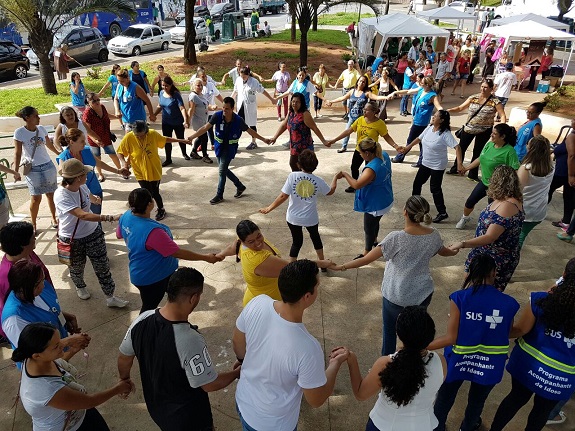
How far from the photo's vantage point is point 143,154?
240 inches

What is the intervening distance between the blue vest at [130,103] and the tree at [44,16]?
21.6 feet

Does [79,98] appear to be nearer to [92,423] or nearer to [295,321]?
[92,423]

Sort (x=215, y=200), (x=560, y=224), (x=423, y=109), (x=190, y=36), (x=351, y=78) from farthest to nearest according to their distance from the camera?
1. (x=190, y=36)
2. (x=351, y=78)
3. (x=423, y=109)
4. (x=215, y=200)
5. (x=560, y=224)

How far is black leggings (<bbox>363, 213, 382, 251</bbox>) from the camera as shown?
5266mm

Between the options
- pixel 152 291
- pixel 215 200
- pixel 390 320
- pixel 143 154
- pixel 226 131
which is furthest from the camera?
pixel 215 200

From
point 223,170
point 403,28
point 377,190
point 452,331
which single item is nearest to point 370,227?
point 377,190

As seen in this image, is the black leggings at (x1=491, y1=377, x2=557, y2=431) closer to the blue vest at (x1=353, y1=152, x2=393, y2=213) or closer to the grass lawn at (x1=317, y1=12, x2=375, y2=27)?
the blue vest at (x1=353, y1=152, x2=393, y2=213)

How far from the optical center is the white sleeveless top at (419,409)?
228 cm

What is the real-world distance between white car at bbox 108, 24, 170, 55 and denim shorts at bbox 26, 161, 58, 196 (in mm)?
18794

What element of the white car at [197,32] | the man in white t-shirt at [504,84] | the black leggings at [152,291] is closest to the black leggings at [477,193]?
the black leggings at [152,291]

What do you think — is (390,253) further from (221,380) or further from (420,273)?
(221,380)

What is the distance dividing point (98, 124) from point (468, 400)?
23.6 feet

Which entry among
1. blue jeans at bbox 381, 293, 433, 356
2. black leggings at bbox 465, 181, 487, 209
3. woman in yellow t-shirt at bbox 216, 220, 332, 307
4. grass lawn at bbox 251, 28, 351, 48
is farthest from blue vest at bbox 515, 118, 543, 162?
grass lawn at bbox 251, 28, 351, 48

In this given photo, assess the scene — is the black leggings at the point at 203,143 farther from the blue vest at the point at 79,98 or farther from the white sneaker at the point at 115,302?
the white sneaker at the point at 115,302
